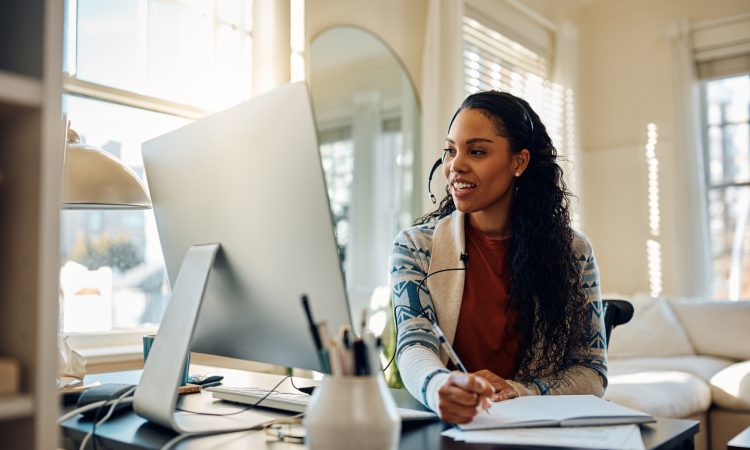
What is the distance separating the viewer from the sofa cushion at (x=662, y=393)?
265 centimetres

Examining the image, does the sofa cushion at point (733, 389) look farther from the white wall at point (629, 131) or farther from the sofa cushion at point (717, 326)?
the white wall at point (629, 131)

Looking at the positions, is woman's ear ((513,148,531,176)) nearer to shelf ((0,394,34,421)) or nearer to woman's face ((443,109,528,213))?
woman's face ((443,109,528,213))

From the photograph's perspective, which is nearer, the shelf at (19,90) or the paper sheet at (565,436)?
the shelf at (19,90)

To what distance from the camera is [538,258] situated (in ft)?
5.03

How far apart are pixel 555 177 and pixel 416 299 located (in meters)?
0.54

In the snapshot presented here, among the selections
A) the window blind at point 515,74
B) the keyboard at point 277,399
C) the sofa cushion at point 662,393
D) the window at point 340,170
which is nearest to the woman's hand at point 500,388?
the keyboard at point 277,399

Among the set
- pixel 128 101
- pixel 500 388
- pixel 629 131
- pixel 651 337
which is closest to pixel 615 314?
pixel 500 388

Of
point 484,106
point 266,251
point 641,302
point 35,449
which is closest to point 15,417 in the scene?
point 35,449

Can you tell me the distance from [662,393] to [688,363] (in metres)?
0.77

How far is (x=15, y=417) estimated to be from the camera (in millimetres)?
682

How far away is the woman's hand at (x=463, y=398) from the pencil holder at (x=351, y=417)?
25 centimetres

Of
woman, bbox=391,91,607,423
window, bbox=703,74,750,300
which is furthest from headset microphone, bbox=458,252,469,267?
window, bbox=703,74,750,300

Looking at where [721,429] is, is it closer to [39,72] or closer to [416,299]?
[416,299]

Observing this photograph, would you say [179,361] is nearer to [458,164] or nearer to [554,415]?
[554,415]
